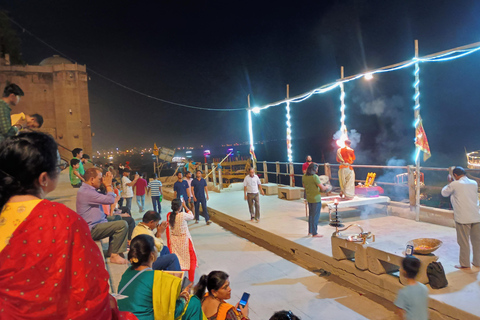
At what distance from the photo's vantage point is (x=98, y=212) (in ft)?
16.6

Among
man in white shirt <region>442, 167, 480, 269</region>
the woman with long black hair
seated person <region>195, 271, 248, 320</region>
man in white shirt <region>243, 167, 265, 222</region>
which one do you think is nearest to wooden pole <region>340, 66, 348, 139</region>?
man in white shirt <region>243, 167, 265, 222</region>

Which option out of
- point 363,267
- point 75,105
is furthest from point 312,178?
point 75,105

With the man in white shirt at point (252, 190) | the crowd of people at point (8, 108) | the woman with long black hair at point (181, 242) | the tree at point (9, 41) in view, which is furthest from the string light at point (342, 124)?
the tree at point (9, 41)

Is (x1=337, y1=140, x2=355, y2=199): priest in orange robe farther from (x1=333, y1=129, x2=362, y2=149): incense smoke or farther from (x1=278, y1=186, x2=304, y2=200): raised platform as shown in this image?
(x1=278, y1=186, x2=304, y2=200): raised platform

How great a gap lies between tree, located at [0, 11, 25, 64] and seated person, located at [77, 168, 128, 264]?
27.8 m

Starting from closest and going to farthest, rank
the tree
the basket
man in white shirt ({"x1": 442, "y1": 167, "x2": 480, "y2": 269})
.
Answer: the basket → man in white shirt ({"x1": 442, "y1": 167, "x2": 480, "y2": 269}) → the tree

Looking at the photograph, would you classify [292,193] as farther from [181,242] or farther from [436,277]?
[436,277]

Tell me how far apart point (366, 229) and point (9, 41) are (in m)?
32.2

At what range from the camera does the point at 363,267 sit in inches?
231

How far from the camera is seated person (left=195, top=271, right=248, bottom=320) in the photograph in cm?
305

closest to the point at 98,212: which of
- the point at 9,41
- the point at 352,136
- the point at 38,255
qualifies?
the point at 38,255

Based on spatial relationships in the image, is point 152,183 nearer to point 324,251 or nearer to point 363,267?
point 324,251

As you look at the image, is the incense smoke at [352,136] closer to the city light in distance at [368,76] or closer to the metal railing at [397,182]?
the metal railing at [397,182]

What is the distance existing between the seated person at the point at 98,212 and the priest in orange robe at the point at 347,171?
6745 millimetres
